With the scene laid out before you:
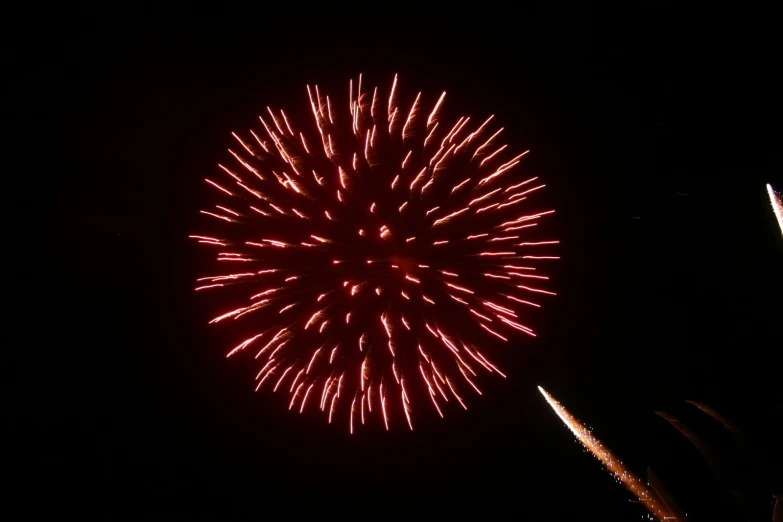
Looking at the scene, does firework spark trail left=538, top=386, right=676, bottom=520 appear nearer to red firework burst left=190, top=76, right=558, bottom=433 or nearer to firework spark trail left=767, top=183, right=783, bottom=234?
red firework burst left=190, top=76, right=558, bottom=433

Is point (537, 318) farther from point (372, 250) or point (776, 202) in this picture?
point (776, 202)

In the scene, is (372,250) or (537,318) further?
(537,318)

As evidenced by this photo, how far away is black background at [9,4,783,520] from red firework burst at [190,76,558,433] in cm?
56

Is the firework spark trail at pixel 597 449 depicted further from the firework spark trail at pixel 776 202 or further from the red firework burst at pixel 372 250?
the firework spark trail at pixel 776 202

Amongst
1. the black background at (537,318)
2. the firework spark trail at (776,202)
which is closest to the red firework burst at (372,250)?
the black background at (537,318)

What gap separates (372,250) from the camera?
2912 millimetres

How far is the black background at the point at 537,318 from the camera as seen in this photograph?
11.3 ft

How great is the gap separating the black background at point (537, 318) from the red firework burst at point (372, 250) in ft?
1.82

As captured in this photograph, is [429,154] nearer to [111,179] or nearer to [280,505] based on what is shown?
[111,179]

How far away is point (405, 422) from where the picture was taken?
11.3 ft

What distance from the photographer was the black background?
346 centimetres

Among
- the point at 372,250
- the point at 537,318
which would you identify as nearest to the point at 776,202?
the point at 537,318

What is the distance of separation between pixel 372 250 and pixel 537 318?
5.01ft

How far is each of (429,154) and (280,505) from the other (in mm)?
3185
